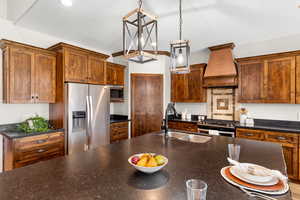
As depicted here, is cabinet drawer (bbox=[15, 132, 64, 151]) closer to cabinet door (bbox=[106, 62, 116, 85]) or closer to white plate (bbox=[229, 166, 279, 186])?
cabinet door (bbox=[106, 62, 116, 85])

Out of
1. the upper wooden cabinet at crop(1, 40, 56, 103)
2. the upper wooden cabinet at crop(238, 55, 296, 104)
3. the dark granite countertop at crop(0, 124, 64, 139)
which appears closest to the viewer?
the dark granite countertop at crop(0, 124, 64, 139)

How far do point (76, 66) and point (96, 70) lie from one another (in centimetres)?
45

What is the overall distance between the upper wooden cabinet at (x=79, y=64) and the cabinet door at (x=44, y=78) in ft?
0.51

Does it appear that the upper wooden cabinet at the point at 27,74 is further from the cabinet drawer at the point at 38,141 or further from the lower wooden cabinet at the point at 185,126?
the lower wooden cabinet at the point at 185,126

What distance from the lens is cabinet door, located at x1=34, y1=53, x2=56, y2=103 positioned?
2.71 m

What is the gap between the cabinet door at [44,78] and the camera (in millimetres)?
2709

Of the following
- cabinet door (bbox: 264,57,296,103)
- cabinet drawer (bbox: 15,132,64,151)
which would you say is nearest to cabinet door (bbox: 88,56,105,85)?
cabinet drawer (bbox: 15,132,64,151)

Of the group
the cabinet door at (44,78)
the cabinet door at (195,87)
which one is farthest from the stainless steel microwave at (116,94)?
the cabinet door at (195,87)

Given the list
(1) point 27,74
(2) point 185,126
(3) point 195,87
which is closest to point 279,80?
(3) point 195,87

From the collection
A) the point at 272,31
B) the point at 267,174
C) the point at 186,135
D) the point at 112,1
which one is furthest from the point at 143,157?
the point at 272,31

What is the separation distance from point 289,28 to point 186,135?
2.84 metres

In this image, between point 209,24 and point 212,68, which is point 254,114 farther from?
point 209,24

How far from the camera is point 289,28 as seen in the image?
294 cm

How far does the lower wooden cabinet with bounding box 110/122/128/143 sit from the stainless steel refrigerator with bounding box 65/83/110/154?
0.21m
